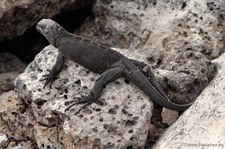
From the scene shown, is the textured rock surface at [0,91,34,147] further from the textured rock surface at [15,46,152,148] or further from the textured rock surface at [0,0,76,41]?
the textured rock surface at [0,0,76,41]

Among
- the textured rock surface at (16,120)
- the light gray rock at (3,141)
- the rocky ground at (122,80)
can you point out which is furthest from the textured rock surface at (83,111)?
the light gray rock at (3,141)

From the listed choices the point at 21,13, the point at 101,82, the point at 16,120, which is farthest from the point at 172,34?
the point at 16,120

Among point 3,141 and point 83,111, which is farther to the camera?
point 3,141

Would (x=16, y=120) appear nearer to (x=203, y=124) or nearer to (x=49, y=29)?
(x=49, y=29)

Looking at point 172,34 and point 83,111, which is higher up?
point 83,111

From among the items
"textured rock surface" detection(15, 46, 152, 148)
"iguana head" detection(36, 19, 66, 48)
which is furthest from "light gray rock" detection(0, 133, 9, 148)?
"iguana head" detection(36, 19, 66, 48)
